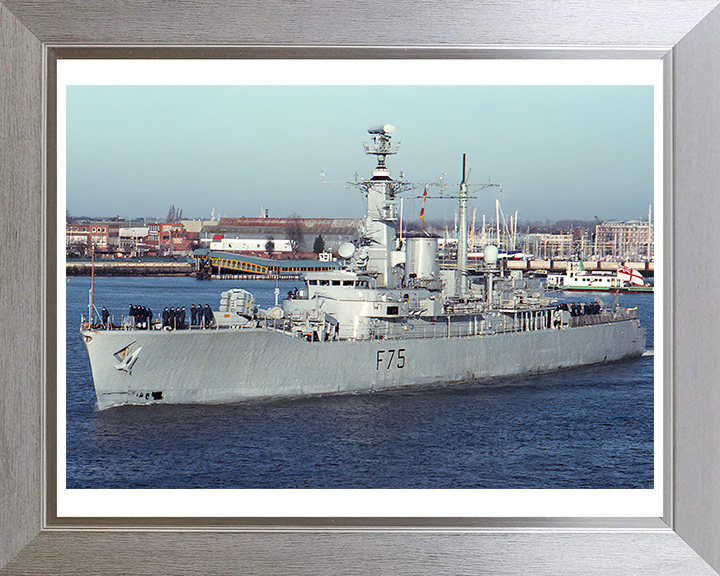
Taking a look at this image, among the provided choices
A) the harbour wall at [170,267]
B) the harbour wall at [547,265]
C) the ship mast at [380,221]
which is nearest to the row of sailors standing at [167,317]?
the harbour wall at [170,267]

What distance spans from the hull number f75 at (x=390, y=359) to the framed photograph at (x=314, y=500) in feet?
26.6

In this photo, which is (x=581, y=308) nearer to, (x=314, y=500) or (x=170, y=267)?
(x=170, y=267)

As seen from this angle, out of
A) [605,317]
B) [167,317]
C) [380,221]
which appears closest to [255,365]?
[167,317]

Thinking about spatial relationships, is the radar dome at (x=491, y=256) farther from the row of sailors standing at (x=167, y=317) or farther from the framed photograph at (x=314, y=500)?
the framed photograph at (x=314, y=500)

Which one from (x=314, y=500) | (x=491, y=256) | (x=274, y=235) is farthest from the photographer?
(x=491, y=256)

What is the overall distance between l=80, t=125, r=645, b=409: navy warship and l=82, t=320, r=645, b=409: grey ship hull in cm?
2

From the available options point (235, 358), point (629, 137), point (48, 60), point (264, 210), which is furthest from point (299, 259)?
point (48, 60)

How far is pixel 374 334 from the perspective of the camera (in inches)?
476

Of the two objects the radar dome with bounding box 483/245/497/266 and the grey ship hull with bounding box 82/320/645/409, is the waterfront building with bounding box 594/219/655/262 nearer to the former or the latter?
the grey ship hull with bounding box 82/320/645/409

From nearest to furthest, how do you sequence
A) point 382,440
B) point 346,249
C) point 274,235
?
1. point 382,440
2. point 274,235
3. point 346,249

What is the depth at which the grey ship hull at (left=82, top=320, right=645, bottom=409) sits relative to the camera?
33.9 ft

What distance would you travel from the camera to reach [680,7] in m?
3.57

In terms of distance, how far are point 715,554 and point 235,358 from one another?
805 centimetres

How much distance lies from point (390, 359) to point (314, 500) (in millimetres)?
8217
